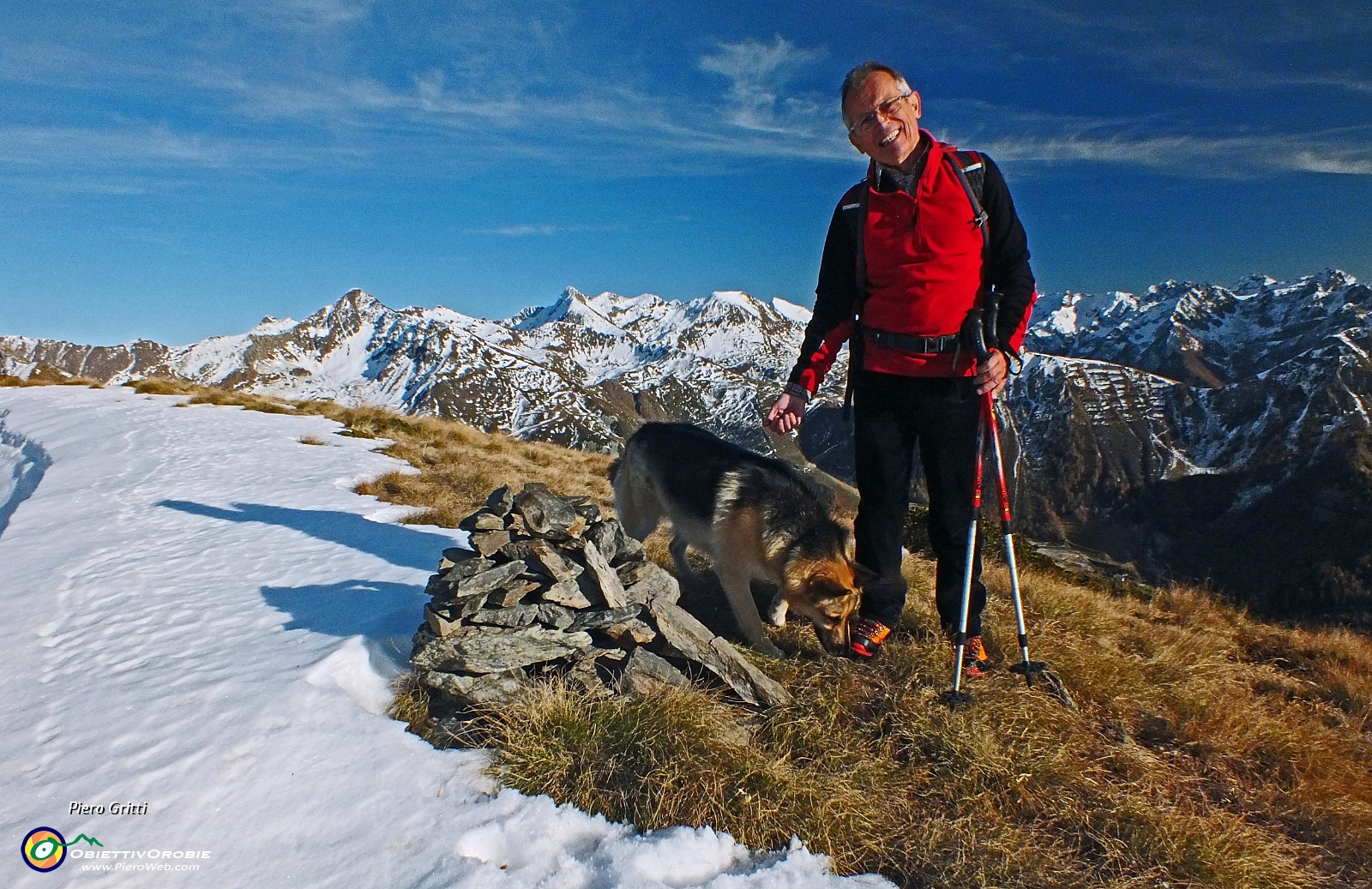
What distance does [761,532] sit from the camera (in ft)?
19.9

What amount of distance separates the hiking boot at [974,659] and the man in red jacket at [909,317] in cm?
2

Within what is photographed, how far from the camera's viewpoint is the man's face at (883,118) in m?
4.50

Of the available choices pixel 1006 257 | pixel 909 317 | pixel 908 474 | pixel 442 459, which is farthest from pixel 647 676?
pixel 442 459

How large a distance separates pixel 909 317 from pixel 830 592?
2361 mm

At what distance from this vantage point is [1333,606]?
89625 millimetres

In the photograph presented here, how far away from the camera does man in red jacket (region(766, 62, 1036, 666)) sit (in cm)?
466

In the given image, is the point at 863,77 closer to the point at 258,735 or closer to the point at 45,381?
the point at 258,735

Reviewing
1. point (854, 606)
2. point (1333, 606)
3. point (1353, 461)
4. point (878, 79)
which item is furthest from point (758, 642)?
point (1353, 461)

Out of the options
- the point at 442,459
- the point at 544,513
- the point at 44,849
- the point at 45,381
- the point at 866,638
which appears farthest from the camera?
the point at 45,381

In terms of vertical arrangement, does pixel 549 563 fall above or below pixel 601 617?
above

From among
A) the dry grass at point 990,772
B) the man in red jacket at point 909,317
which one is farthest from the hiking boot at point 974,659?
the dry grass at point 990,772

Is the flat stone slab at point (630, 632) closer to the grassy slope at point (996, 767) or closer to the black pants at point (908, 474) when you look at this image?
the grassy slope at point (996, 767)

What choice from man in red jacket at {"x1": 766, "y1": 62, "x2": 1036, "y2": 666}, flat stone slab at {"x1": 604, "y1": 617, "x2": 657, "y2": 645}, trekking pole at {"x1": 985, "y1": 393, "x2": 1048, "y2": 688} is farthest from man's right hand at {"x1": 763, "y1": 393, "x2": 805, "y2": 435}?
flat stone slab at {"x1": 604, "y1": 617, "x2": 657, "y2": 645}

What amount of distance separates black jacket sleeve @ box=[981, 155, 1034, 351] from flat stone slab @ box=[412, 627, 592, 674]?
3.99 meters
